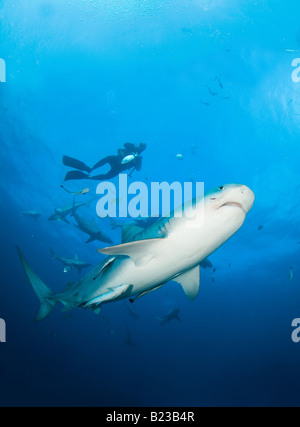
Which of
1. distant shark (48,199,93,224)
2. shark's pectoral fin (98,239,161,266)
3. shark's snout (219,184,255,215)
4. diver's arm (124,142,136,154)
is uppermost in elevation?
distant shark (48,199,93,224)

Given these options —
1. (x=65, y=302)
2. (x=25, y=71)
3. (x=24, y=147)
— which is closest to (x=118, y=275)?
(x=65, y=302)

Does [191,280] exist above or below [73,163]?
below

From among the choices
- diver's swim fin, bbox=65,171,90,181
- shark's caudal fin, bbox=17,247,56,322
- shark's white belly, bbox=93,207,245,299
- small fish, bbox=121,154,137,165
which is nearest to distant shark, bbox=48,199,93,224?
diver's swim fin, bbox=65,171,90,181

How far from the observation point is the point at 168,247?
321 cm

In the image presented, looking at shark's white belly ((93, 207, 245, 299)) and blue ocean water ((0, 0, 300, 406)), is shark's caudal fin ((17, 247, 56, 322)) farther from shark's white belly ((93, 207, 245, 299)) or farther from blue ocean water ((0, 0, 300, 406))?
blue ocean water ((0, 0, 300, 406))

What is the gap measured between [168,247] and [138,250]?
0.38 metres

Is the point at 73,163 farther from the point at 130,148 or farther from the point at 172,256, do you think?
the point at 172,256

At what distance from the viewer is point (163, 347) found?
5125cm

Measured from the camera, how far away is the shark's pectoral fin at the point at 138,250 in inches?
117

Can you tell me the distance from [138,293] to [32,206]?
2969 cm

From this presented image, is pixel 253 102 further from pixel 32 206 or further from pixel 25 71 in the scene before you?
pixel 32 206

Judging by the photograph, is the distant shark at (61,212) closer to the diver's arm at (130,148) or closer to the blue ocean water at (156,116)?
the blue ocean water at (156,116)

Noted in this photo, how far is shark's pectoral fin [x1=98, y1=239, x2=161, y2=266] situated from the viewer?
9.75 feet

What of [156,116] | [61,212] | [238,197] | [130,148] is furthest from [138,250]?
[156,116]
